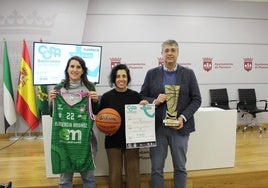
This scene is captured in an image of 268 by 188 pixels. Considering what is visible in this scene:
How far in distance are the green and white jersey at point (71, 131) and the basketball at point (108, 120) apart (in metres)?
0.10

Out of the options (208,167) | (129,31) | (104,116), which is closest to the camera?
(104,116)

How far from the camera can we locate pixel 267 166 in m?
3.52

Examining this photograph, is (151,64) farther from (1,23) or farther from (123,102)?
(123,102)

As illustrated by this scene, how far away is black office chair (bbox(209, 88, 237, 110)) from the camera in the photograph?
5859 mm

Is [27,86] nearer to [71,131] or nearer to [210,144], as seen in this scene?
[71,131]

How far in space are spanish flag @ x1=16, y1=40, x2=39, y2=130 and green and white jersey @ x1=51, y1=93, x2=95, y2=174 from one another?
2678mm

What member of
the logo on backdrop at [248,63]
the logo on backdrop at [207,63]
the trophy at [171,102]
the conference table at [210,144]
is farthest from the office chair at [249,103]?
the trophy at [171,102]

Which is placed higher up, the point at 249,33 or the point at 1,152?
the point at 249,33

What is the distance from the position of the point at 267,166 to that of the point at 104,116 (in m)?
2.29

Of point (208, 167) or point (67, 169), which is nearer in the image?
point (67, 169)

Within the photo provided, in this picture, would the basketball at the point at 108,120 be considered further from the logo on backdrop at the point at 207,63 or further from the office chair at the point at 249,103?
the office chair at the point at 249,103

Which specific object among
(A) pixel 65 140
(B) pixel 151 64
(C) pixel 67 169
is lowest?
(C) pixel 67 169

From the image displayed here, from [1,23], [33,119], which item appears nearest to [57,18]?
[1,23]

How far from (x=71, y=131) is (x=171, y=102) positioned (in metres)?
0.92
